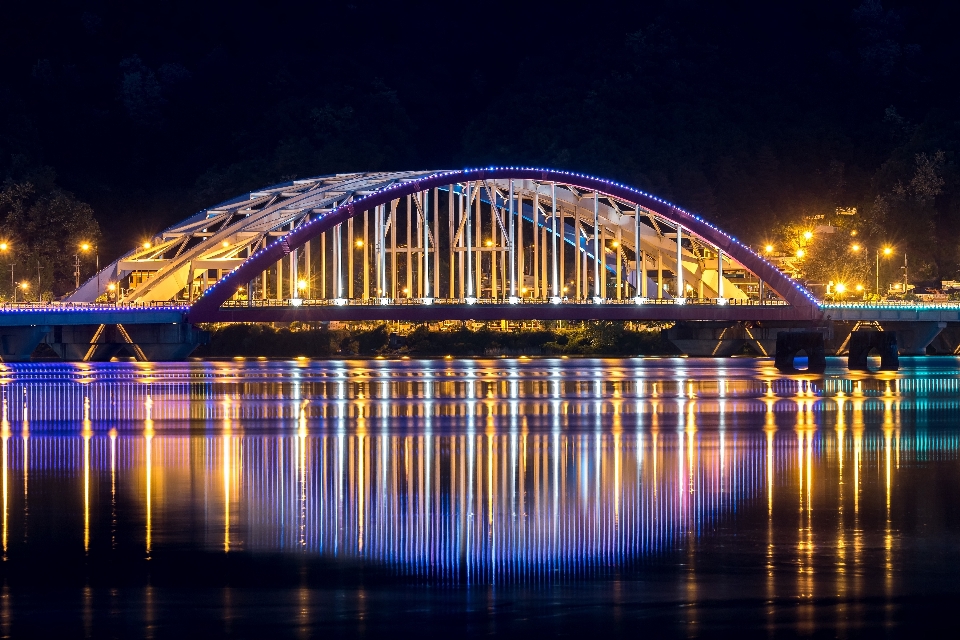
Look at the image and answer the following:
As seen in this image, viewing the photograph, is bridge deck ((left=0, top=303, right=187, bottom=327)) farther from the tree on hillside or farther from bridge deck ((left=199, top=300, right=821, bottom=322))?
the tree on hillside

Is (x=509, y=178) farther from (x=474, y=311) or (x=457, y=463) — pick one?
(x=457, y=463)

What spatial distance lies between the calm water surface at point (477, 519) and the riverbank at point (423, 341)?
1938 inches

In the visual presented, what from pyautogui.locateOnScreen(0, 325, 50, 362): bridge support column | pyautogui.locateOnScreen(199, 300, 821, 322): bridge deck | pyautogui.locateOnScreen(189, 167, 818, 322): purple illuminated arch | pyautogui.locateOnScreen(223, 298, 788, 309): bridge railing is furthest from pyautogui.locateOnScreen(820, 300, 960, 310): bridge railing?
pyautogui.locateOnScreen(0, 325, 50, 362): bridge support column

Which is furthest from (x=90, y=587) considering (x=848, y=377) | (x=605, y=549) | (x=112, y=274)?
(x=112, y=274)

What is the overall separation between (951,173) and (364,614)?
104 metres

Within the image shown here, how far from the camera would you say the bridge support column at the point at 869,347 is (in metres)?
75.1

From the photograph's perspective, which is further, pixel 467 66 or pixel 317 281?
pixel 467 66

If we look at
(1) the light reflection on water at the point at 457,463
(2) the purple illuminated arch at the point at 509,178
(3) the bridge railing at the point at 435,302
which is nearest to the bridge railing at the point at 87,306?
(2) the purple illuminated arch at the point at 509,178

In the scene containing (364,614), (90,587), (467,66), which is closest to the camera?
(364,614)

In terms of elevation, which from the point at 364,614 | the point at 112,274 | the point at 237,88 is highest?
the point at 237,88

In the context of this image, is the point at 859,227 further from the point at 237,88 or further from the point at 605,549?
the point at 605,549

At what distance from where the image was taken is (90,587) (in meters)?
21.1

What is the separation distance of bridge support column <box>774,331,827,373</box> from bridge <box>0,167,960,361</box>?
1350cm

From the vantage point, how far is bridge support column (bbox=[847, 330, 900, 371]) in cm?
7512
